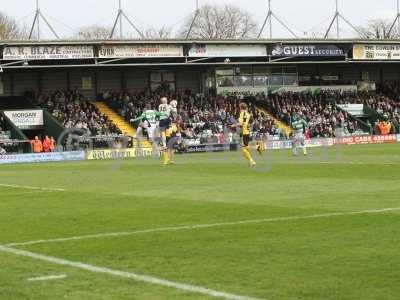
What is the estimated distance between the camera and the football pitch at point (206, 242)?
7.57 m

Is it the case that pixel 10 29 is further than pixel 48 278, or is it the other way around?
pixel 10 29

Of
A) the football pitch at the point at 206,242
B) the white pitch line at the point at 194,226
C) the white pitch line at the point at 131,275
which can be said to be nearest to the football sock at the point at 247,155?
the football pitch at the point at 206,242

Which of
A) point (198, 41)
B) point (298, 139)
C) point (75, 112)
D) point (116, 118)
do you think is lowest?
point (298, 139)

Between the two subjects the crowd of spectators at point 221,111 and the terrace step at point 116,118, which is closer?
the crowd of spectators at point 221,111

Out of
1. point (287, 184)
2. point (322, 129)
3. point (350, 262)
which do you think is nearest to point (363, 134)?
point (322, 129)

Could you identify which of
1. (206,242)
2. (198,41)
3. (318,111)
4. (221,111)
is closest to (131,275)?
(206,242)

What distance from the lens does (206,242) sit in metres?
10.2

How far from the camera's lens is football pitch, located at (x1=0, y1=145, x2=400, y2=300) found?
298 inches

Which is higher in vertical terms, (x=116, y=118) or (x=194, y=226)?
(x=116, y=118)

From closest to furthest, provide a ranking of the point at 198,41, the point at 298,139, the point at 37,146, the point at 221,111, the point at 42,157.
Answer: the point at 298,139, the point at 42,157, the point at 37,146, the point at 198,41, the point at 221,111

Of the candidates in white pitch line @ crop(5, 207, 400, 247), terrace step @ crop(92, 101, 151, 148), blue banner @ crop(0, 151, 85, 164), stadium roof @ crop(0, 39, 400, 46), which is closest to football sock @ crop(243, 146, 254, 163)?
white pitch line @ crop(5, 207, 400, 247)

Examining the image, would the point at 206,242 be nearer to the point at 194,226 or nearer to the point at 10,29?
the point at 194,226

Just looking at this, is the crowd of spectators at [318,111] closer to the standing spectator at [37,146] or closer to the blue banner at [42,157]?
the blue banner at [42,157]

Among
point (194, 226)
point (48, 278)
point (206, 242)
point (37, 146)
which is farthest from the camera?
point (37, 146)
